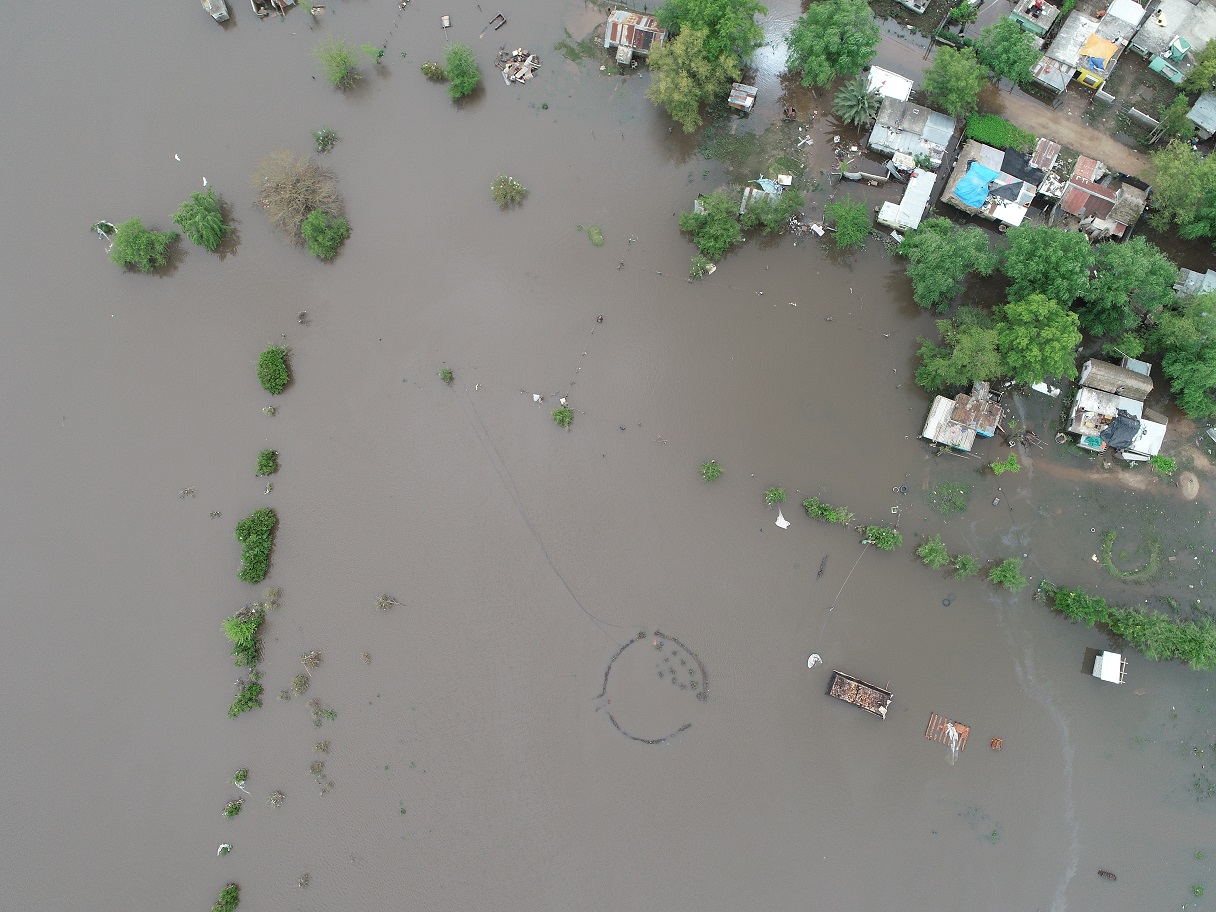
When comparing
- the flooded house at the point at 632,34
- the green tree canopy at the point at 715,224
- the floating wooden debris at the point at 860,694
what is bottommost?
Answer: the floating wooden debris at the point at 860,694

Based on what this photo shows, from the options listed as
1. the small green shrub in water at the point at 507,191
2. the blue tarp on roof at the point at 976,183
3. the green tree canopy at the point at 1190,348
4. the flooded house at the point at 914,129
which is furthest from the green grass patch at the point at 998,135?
the small green shrub in water at the point at 507,191

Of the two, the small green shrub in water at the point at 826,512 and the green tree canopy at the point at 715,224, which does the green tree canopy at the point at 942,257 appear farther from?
the small green shrub in water at the point at 826,512

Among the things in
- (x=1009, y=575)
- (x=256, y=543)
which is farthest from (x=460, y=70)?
(x=1009, y=575)

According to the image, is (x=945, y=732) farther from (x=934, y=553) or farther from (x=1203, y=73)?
(x=1203, y=73)

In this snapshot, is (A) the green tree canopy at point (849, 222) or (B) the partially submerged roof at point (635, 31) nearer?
(A) the green tree canopy at point (849, 222)

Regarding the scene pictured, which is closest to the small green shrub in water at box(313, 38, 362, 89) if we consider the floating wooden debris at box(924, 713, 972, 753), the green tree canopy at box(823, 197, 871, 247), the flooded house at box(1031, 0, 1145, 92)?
the green tree canopy at box(823, 197, 871, 247)

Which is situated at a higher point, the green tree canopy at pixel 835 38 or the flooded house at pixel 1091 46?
the flooded house at pixel 1091 46

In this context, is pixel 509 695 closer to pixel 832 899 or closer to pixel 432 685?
pixel 432 685
